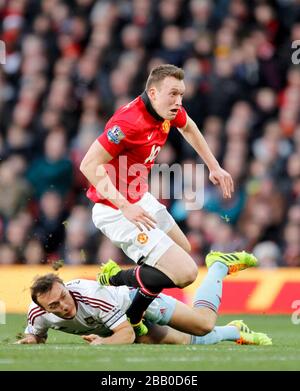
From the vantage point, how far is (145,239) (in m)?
9.26

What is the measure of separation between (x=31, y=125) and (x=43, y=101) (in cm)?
47

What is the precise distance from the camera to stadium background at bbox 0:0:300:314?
14.2 metres

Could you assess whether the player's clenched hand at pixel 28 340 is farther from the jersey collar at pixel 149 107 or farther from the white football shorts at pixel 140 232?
the jersey collar at pixel 149 107

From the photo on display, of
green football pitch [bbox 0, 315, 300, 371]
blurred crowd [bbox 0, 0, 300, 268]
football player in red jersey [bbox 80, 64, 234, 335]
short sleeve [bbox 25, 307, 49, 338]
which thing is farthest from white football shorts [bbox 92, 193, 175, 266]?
blurred crowd [bbox 0, 0, 300, 268]

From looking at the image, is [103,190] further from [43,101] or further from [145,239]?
[43,101]

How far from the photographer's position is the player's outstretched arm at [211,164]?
9586 mm

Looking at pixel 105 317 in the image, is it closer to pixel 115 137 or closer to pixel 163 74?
pixel 115 137

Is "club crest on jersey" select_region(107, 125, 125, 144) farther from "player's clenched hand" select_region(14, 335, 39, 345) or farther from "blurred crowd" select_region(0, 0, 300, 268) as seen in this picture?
"blurred crowd" select_region(0, 0, 300, 268)

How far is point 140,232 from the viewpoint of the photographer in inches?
366

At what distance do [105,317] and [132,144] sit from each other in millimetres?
1268

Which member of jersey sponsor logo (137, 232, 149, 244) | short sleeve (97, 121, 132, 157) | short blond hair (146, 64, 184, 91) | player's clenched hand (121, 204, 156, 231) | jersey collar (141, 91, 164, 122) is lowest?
jersey sponsor logo (137, 232, 149, 244)

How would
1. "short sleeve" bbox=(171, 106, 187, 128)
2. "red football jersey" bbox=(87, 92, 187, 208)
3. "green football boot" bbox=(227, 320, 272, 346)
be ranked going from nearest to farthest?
"red football jersey" bbox=(87, 92, 187, 208) → "green football boot" bbox=(227, 320, 272, 346) → "short sleeve" bbox=(171, 106, 187, 128)

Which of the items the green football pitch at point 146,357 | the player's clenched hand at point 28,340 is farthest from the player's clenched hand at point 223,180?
the player's clenched hand at point 28,340

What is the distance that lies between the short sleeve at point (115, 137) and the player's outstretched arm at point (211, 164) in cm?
82
